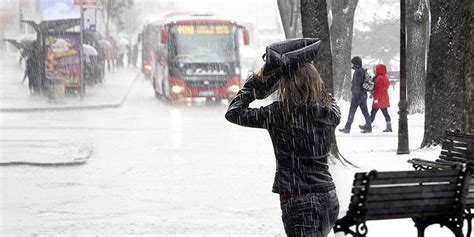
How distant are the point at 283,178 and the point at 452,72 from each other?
468 inches

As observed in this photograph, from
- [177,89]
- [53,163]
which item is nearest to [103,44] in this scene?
[177,89]

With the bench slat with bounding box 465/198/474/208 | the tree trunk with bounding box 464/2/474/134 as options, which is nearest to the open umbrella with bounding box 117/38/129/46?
the tree trunk with bounding box 464/2/474/134

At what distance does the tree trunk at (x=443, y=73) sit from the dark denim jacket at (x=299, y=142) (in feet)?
36.4

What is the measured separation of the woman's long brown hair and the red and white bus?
30235mm

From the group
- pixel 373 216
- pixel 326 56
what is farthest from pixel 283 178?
pixel 326 56

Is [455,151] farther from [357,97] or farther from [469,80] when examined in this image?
[357,97]

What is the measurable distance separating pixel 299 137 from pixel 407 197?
175cm

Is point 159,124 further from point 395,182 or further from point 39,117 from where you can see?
point 395,182

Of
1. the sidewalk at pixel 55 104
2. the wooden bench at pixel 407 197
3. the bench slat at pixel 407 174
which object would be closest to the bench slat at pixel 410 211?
the wooden bench at pixel 407 197

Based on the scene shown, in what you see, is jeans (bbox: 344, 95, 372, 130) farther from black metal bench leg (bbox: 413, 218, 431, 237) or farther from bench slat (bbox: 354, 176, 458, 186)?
bench slat (bbox: 354, 176, 458, 186)

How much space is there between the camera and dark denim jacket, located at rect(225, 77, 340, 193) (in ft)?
19.0

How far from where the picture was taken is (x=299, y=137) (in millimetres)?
5797

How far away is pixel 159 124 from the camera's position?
27156 millimetres

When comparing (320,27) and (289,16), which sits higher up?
(320,27)
